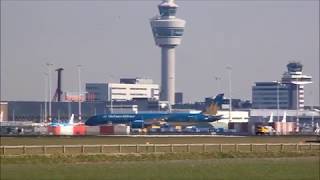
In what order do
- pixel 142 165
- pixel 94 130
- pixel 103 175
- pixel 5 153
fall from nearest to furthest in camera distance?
pixel 103 175 → pixel 142 165 → pixel 5 153 → pixel 94 130

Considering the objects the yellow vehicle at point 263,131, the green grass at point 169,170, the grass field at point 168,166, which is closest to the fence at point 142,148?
the grass field at point 168,166

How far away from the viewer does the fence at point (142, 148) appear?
79.1 metres

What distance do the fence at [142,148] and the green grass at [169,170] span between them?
9.22 m

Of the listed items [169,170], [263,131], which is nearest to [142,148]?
[169,170]

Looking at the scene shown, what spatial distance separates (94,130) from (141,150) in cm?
7814

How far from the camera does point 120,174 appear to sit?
5788 cm

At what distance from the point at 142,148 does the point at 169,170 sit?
2446 cm

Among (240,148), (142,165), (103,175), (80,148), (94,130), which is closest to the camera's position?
(103,175)

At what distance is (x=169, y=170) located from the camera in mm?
61750

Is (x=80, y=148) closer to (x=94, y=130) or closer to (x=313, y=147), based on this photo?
(x=313, y=147)

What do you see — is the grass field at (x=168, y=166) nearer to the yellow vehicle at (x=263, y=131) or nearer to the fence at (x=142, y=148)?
the fence at (x=142, y=148)

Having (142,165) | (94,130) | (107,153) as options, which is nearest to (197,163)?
(142,165)

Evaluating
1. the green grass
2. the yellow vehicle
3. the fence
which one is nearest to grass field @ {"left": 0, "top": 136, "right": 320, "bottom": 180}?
the green grass

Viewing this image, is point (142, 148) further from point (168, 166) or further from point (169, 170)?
point (169, 170)
